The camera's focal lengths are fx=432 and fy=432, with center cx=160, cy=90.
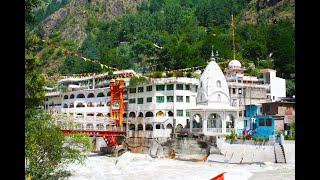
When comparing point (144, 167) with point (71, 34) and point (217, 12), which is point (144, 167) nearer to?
point (217, 12)

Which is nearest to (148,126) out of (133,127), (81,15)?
(133,127)

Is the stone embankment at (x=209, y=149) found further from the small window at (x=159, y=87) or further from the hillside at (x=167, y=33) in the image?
the hillside at (x=167, y=33)

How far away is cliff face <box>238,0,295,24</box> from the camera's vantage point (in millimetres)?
96812

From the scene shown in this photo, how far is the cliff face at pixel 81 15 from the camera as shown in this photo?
479 feet

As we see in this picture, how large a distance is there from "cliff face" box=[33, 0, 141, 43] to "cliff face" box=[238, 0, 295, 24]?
159 ft

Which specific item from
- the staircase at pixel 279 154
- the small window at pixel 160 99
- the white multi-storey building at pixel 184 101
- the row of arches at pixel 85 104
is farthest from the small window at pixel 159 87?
the staircase at pixel 279 154

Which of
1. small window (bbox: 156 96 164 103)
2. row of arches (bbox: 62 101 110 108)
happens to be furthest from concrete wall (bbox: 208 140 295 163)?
row of arches (bbox: 62 101 110 108)

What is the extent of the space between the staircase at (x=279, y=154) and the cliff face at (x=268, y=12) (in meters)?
57.3

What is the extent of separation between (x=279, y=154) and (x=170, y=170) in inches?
418

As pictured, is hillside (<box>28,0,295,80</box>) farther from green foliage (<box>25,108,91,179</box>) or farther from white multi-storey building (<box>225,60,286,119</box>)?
green foliage (<box>25,108,91,179</box>)

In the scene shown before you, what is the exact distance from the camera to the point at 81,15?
151 meters

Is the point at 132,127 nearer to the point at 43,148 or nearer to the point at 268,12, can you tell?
the point at 43,148
